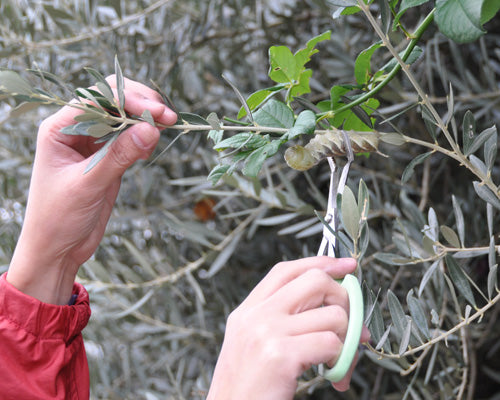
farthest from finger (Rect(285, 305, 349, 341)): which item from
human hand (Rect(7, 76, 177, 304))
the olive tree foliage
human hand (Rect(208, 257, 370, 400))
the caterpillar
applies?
the olive tree foliage

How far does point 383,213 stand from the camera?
69 cm

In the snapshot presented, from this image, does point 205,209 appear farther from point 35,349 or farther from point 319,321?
point 319,321

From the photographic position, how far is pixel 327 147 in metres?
0.34

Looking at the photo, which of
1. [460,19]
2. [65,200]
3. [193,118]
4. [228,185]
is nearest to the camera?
[460,19]

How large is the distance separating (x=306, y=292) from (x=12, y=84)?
24cm

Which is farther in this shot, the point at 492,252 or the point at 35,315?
the point at 35,315

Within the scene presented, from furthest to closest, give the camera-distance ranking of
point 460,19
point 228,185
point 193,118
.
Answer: point 228,185
point 193,118
point 460,19

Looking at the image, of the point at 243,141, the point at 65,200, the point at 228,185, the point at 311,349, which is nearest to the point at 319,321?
the point at 311,349

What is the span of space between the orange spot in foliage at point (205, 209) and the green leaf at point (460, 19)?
68 centimetres

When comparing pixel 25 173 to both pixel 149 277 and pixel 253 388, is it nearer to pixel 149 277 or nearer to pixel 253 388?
pixel 149 277

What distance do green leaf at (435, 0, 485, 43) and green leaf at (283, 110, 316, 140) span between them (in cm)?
9

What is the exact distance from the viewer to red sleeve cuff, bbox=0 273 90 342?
0.58 meters

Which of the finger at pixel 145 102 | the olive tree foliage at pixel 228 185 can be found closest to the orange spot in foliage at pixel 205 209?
the olive tree foliage at pixel 228 185

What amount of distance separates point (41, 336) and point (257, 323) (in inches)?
15.5
